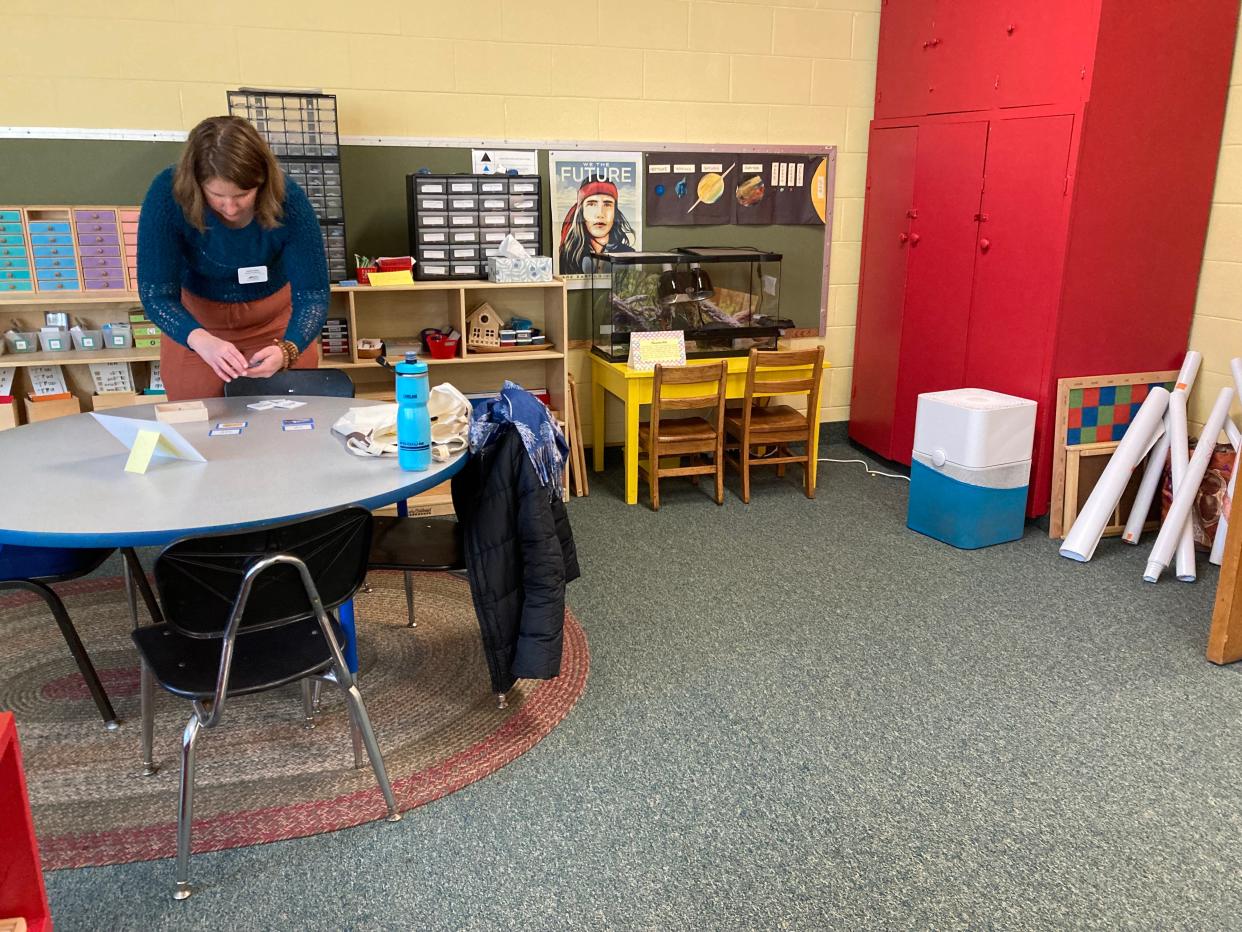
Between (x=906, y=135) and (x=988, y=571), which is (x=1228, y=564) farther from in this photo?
(x=906, y=135)

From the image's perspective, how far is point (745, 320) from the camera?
461 cm

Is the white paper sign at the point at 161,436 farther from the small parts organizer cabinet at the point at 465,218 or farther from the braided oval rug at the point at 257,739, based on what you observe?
the small parts organizer cabinet at the point at 465,218

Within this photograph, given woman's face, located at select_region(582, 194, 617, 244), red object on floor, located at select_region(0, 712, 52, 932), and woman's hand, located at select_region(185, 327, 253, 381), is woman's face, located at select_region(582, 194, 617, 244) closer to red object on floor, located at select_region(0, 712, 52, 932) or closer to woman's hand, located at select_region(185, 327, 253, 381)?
woman's hand, located at select_region(185, 327, 253, 381)

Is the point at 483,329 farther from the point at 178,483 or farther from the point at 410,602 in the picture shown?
the point at 178,483

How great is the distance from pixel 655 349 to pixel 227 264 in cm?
189

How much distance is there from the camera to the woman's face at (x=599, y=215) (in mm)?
4512

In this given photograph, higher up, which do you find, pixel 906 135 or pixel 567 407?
pixel 906 135

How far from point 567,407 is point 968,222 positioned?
6.36ft

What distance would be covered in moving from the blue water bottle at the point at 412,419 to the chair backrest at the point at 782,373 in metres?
2.27

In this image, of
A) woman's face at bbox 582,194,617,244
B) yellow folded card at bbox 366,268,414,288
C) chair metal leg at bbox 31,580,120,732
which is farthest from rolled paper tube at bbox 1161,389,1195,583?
chair metal leg at bbox 31,580,120,732

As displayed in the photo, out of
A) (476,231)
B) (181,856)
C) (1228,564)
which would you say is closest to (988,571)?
(1228,564)

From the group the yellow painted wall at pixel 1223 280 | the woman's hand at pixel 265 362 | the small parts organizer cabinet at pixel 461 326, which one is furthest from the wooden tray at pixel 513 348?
the yellow painted wall at pixel 1223 280

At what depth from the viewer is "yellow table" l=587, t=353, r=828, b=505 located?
417 centimetres

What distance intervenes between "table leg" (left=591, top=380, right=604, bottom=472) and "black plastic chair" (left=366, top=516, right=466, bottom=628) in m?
2.00
